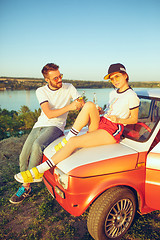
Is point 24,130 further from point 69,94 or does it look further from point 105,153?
point 105,153

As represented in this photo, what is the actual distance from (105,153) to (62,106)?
5.49 ft

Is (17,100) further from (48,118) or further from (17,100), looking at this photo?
(48,118)

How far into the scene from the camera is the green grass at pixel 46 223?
2561 mm

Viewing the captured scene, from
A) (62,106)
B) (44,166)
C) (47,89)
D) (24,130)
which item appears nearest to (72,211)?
(44,166)

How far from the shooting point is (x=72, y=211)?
2281 millimetres

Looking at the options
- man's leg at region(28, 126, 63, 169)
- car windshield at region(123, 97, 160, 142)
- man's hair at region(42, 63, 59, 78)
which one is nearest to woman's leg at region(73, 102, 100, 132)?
car windshield at region(123, 97, 160, 142)

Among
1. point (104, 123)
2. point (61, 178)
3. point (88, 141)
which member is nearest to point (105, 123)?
point (104, 123)

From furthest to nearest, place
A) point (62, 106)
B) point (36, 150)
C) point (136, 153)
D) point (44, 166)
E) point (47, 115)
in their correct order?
point (62, 106), point (47, 115), point (36, 150), point (44, 166), point (136, 153)

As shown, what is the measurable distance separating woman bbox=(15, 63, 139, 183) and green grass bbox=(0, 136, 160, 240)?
0.63 metres

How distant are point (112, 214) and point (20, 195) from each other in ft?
5.85

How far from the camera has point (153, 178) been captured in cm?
242

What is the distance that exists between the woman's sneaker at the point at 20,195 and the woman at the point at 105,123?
0.71 metres

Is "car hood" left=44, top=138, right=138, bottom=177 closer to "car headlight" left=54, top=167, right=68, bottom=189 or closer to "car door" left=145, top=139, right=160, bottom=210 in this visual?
"car headlight" left=54, top=167, right=68, bottom=189

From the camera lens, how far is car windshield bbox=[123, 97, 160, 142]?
106 inches
